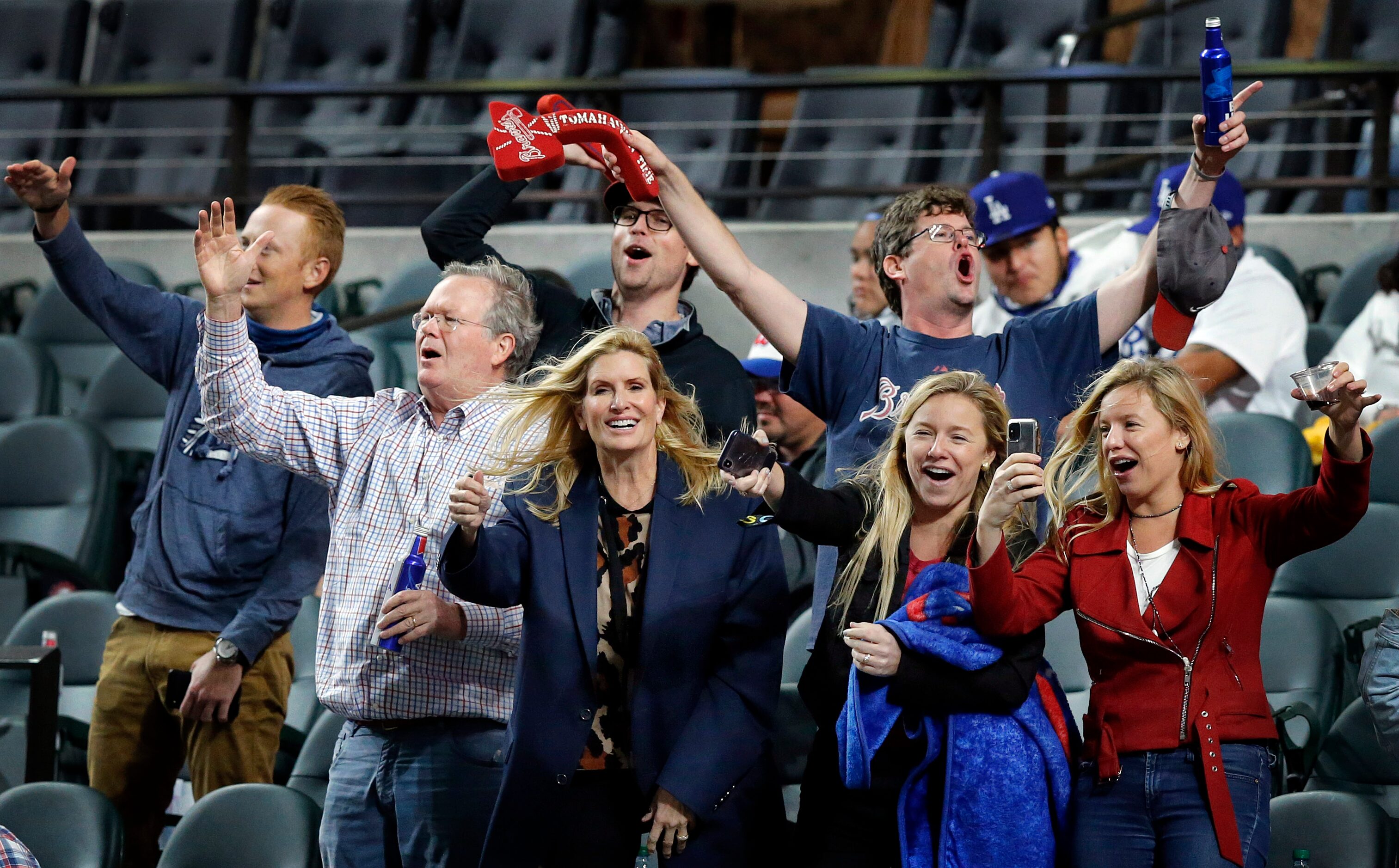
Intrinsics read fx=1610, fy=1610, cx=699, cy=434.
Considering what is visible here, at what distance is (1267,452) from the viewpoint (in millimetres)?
3877

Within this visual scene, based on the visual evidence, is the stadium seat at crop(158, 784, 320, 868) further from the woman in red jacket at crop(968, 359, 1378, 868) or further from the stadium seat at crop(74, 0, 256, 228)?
the stadium seat at crop(74, 0, 256, 228)

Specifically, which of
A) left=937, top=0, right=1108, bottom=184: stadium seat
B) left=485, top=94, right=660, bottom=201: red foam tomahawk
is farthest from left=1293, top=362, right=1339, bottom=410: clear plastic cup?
left=937, top=0, right=1108, bottom=184: stadium seat

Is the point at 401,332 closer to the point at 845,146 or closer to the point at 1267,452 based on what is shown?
the point at 845,146

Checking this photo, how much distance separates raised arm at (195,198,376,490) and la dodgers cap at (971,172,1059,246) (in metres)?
2.00

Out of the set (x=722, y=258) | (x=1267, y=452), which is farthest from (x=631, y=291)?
(x=1267, y=452)

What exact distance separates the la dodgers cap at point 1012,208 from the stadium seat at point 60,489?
8.67ft

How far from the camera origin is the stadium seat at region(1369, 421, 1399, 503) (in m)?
3.79

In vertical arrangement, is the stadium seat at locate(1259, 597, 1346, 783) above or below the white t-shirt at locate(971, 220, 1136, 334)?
below

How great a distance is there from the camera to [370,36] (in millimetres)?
7828

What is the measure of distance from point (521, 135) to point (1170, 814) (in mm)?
1526

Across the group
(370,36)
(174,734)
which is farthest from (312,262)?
(370,36)

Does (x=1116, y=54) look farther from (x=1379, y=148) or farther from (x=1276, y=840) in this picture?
(x=1276, y=840)

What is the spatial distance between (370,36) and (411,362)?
2.87m

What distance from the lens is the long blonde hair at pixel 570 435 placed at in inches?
104
